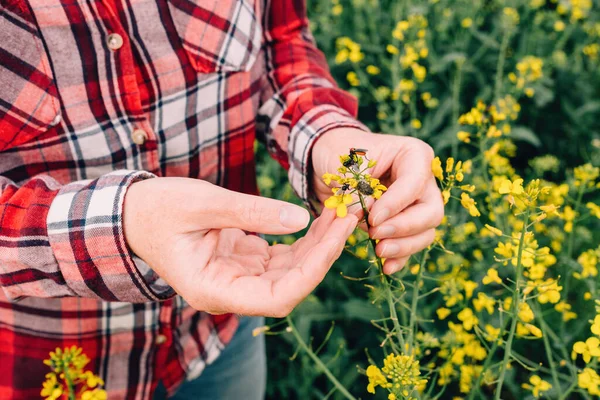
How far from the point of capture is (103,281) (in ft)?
2.90

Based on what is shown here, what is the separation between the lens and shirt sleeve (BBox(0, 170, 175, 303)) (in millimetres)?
851

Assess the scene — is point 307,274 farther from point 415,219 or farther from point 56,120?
point 56,120

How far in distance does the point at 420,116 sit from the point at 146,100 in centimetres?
188

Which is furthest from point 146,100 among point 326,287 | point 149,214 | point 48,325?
point 326,287

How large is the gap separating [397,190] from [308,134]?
30 centimetres

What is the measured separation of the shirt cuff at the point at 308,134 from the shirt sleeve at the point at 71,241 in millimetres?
365

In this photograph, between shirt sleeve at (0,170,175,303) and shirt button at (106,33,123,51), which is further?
shirt button at (106,33,123,51)

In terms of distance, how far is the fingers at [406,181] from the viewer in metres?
0.87

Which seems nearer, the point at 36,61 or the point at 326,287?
the point at 36,61

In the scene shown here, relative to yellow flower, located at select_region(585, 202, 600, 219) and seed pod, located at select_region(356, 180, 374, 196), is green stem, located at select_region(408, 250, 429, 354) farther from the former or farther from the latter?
yellow flower, located at select_region(585, 202, 600, 219)

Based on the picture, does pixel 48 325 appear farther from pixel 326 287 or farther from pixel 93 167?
pixel 326 287

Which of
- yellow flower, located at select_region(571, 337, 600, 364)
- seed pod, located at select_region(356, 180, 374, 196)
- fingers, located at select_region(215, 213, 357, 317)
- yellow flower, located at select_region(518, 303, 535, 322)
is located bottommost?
yellow flower, located at select_region(518, 303, 535, 322)

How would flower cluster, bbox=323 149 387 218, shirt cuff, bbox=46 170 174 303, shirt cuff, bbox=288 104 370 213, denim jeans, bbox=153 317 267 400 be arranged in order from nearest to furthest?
flower cluster, bbox=323 149 387 218 < shirt cuff, bbox=46 170 174 303 < shirt cuff, bbox=288 104 370 213 < denim jeans, bbox=153 317 267 400

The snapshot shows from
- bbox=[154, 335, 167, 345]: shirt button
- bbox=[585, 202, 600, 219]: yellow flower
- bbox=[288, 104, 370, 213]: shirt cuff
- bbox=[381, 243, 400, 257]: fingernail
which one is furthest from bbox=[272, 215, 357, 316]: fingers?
bbox=[585, 202, 600, 219]: yellow flower
